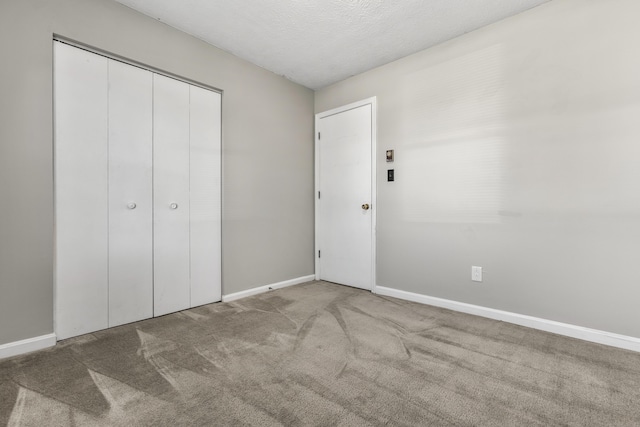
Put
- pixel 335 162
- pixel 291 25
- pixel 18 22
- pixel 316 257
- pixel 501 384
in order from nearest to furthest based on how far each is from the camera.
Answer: pixel 501 384 < pixel 18 22 < pixel 291 25 < pixel 335 162 < pixel 316 257

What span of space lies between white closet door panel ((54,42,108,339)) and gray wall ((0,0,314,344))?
0.23 feet

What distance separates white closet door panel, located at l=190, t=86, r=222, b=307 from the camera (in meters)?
2.74

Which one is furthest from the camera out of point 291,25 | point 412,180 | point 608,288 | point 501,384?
point 412,180

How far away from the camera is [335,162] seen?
364 cm

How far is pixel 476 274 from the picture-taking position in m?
2.57

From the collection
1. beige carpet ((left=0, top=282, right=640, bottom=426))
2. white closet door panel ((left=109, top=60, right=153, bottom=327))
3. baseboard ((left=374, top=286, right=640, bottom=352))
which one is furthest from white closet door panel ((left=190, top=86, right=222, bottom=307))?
baseboard ((left=374, top=286, right=640, bottom=352))

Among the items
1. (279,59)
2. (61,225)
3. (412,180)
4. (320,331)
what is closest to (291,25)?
(279,59)

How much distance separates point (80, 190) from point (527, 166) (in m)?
3.38

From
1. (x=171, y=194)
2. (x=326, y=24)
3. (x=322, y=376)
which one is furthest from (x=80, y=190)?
(x=326, y=24)

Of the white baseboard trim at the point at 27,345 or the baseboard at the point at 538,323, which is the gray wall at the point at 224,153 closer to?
the white baseboard trim at the point at 27,345

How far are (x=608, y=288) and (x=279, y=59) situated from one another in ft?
11.1

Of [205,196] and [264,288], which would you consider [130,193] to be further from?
[264,288]

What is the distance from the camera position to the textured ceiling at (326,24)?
7.33 ft

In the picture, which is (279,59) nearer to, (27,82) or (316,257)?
(27,82)
